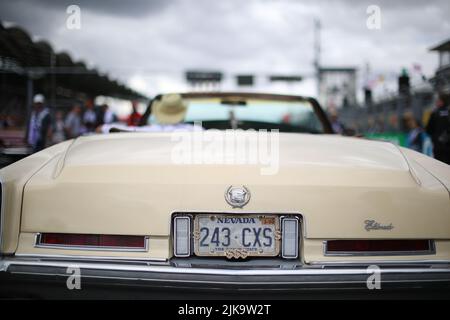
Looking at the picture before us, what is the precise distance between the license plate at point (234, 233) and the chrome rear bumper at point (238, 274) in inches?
3.9

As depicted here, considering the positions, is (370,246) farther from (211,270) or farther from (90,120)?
(90,120)

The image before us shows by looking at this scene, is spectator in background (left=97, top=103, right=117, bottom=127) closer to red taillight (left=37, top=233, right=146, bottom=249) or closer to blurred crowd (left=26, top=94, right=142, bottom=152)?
blurred crowd (left=26, top=94, right=142, bottom=152)

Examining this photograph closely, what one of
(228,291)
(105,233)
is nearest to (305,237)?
(228,291)

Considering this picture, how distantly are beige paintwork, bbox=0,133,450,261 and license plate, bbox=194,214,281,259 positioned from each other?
0.05 meters

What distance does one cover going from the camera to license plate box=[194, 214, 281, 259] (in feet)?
7.12

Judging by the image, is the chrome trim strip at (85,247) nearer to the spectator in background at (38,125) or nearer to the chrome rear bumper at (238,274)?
the chrome rear bumper at (238,274)

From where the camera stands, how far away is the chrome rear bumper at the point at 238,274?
2.06 metres

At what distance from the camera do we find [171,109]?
4.16m

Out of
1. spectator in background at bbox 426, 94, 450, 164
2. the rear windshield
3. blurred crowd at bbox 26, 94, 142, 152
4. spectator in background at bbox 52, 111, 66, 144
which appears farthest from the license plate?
spectator in background at bbox 52, 111, 66, 144

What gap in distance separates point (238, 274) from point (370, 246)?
0.56 metres

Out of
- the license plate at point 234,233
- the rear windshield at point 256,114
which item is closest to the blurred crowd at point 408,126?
the rear windshield at point 256,114

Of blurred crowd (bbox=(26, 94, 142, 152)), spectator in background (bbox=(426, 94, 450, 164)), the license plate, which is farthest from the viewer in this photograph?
blurred crowd (bbox=(26, 94, 142, 152))

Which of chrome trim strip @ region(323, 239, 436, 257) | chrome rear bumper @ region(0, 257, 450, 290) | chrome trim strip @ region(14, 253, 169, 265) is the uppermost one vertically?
chrome trim strip @ region(323, 239, 436, 257)

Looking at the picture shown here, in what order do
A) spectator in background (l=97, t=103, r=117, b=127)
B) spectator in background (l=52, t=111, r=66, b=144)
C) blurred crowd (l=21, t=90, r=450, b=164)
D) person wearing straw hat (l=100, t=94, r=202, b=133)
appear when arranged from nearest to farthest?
1. person wearing straw hat (l=100, t=94, r=202, b=133)
2. blurred crowd (l=21, t=90, r=450, b=164)
3. spectator in background (l=97, t=103, r=117, b=127)
4. spectator in background (l=52, t=111, r=66, b=144)
